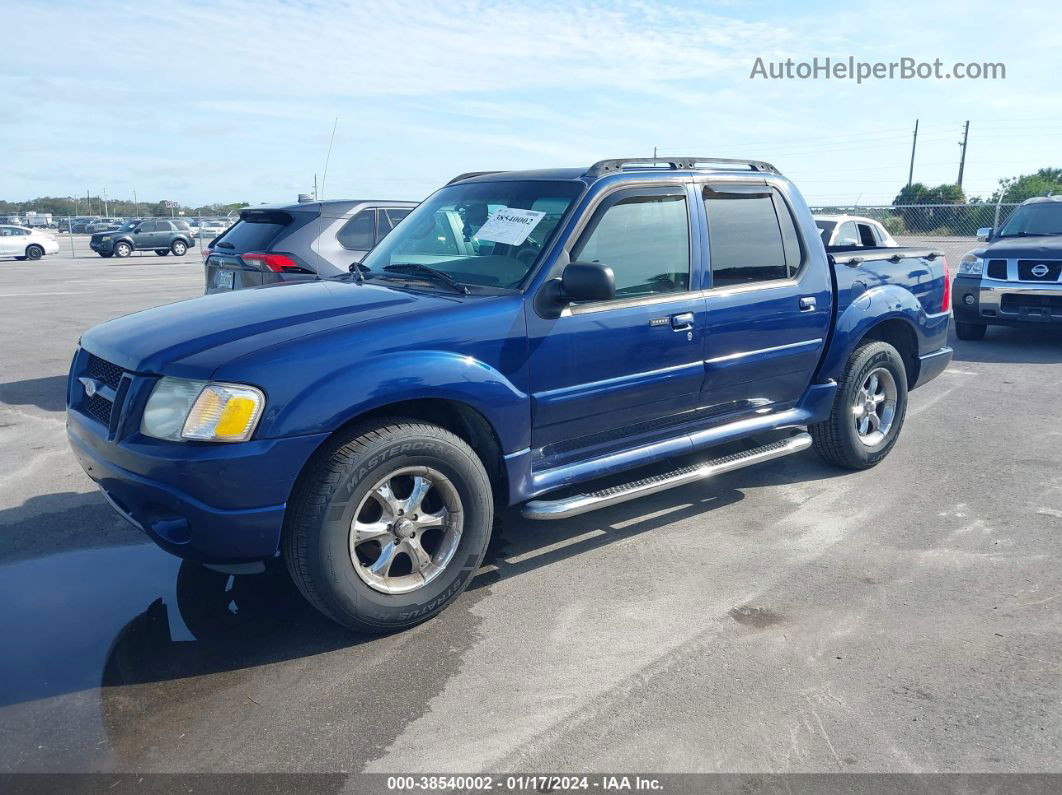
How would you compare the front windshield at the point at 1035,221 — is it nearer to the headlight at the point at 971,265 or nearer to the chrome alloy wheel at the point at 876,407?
the headlight at the point at 971,265

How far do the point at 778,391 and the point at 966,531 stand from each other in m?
1.25

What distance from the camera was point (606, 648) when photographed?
3539mm

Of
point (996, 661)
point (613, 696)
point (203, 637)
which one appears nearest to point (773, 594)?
point (996, 661)

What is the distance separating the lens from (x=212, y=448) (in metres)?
3.22

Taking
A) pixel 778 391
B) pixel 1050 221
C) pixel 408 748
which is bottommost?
pixel 408 748

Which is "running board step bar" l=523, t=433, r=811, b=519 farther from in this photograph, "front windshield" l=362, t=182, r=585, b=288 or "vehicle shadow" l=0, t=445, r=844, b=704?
"front windshield" l=362, t=182, r=585, b=288

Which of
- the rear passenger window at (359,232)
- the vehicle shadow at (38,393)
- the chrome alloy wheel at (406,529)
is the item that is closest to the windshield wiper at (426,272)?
the chrome alloy wheel at (406,529)

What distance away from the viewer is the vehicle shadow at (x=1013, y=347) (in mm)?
9930

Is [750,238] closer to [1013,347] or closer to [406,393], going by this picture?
[406,393]

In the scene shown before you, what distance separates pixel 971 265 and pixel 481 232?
835 cm

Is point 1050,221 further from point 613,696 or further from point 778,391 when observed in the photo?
point 613,696

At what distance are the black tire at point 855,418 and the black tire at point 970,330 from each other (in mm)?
5940

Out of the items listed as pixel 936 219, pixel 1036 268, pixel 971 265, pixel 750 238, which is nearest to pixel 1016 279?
pixel 1036 268

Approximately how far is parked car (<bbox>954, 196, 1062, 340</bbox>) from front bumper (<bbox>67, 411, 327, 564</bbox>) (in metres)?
9.37
